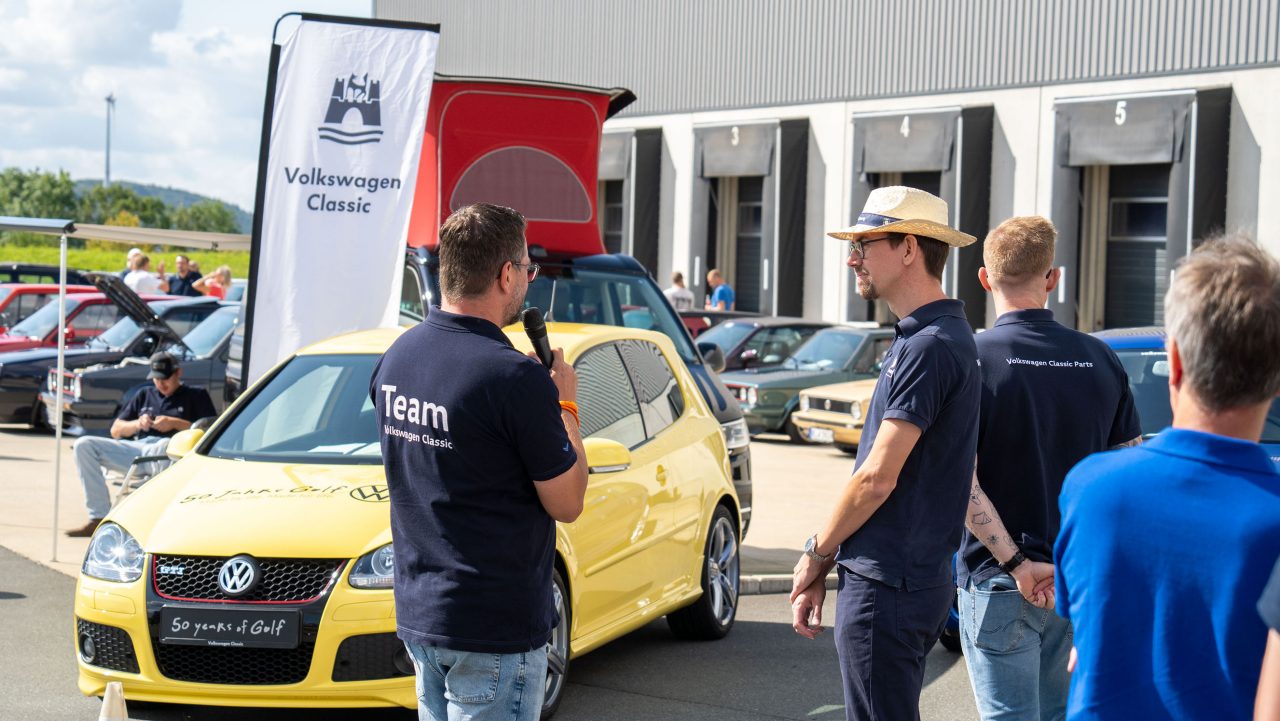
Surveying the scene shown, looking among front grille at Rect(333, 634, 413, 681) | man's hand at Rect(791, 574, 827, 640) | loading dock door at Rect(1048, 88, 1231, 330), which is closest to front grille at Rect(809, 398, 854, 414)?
loading dock door at Rect(1048, 88, 1231, 330)

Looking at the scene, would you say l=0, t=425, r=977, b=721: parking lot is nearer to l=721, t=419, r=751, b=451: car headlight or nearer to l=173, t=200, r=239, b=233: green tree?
l=721, t=419, r=751, b=451: car headlight

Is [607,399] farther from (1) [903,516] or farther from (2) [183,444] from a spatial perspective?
(1) [903,516]

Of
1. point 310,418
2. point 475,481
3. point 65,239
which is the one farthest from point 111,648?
point 65,239

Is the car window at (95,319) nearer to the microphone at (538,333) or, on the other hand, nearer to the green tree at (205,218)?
the microphone at (538,333)

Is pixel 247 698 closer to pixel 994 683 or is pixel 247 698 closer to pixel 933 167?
pixel 994 683

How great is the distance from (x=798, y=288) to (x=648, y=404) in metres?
24.8

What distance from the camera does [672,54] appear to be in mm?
34406

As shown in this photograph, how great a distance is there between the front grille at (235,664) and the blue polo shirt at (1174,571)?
12.6ft

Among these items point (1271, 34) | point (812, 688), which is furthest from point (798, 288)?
point (812, 688)

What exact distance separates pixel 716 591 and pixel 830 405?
9.42 m

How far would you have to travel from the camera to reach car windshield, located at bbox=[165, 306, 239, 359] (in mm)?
15367

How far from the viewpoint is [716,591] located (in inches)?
307

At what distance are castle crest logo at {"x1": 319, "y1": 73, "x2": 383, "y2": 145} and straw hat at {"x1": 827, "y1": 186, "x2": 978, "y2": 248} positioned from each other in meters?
5.89

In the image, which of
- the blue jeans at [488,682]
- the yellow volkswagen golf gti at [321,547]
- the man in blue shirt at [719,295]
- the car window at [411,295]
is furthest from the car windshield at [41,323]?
the blue jeans at [488,682]
